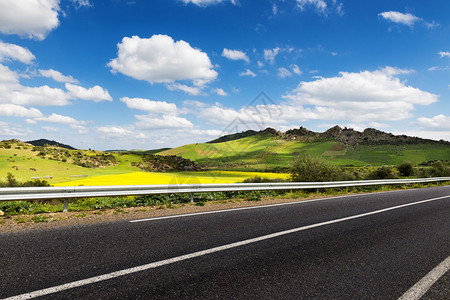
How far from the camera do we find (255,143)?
154 meters

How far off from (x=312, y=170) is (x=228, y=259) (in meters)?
18.1

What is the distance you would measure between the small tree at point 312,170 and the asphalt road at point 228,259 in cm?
1407

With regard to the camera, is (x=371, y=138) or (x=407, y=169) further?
(x=371, y=138)

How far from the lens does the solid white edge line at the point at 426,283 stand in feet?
10.2

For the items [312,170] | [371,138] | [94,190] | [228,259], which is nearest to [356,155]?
[371,138]

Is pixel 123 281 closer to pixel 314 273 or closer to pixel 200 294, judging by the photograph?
pixel 200 294

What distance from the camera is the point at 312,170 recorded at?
20.5m

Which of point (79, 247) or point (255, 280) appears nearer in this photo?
point (255, 280)

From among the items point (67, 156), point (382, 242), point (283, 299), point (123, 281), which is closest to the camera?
point (283, 299)

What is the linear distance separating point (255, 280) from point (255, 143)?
152m

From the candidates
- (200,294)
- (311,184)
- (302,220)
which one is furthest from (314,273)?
(311,184)

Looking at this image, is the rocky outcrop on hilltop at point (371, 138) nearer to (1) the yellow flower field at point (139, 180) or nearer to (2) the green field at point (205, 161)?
(2) the green field at point (205, 161)

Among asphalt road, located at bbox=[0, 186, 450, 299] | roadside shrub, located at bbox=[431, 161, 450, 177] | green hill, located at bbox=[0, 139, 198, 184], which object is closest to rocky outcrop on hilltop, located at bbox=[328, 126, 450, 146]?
roadside shrub, located at bbox=[431, 161, 450, 177]

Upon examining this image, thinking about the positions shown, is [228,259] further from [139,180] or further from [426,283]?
[139,180]
